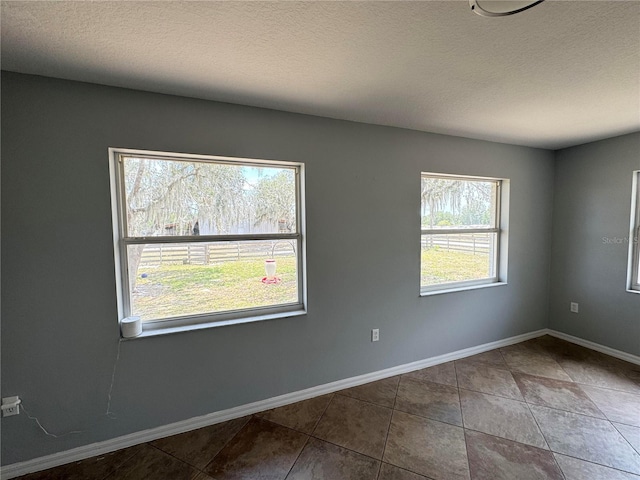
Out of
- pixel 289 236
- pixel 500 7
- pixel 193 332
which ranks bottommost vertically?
pixel 193 332

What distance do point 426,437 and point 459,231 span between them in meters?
2.03

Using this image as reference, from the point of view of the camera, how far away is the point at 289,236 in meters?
2.23

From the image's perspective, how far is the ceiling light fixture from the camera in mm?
964

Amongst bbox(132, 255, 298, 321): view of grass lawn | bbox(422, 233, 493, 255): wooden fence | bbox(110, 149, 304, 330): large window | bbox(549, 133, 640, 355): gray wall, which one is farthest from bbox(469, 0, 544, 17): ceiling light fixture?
bbox(549, 133, 640, 355): gray wall

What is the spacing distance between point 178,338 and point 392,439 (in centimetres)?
165

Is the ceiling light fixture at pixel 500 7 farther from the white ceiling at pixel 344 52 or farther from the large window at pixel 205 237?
the large window at pixel 205 237

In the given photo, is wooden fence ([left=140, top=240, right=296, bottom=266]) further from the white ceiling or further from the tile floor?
the tile floor

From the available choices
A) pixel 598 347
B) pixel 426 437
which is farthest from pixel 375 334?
pixel 598 347

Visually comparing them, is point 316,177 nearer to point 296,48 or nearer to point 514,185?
point 296,48

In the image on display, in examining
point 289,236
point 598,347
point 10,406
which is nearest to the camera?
point 10,406

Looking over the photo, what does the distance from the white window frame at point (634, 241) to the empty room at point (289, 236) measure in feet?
0.07

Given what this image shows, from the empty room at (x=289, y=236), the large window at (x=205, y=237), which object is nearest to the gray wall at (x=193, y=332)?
the empty room at (x=289, y=236)

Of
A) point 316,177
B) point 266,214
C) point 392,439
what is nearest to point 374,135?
point 316,177

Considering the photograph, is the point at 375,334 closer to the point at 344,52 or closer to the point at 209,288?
the point at 209,288
